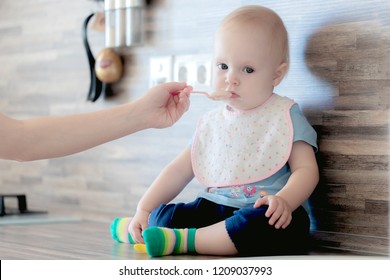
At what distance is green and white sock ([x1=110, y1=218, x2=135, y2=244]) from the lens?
72.7 inches

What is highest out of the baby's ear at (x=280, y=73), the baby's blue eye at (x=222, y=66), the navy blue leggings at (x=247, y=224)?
the baby's blue eye at (x=222, y=66)

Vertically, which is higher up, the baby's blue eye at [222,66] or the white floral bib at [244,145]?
the baby's blue eye at [222,66]

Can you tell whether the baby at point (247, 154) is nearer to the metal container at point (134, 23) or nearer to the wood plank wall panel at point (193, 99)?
the wood plank wall panel at point (193, 99)

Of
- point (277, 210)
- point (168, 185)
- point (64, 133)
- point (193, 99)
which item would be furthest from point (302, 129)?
point (64, 133)

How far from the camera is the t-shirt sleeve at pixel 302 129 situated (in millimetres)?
1736

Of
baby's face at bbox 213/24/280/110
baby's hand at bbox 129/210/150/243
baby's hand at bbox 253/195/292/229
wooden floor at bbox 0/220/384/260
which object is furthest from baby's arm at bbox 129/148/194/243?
baby's hand at bbox 253/195/292/229

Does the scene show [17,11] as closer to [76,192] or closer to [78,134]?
[76,192]

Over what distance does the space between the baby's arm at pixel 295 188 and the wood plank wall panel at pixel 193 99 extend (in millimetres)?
104

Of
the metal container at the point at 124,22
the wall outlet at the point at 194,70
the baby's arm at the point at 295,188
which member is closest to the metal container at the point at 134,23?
the metal container at the point at 124,22

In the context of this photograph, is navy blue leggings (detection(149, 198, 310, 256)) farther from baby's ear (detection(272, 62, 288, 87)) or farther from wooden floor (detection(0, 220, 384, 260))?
baby's ear (detection(272, 62, 288, 87))

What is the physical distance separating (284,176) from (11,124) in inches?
27.2

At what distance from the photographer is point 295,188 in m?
1.66

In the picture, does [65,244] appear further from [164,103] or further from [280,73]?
[280,73]

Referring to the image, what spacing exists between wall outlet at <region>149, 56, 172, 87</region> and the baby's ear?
0.48 metres
